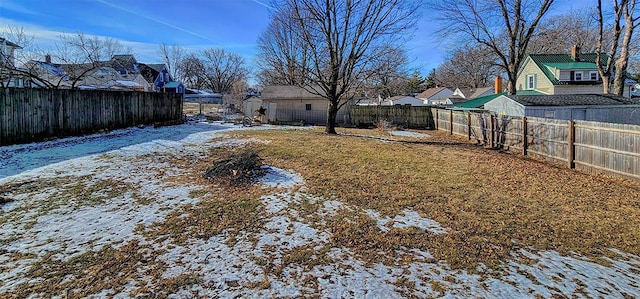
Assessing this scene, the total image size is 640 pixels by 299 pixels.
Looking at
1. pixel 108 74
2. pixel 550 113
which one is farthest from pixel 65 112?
pixel 550 113

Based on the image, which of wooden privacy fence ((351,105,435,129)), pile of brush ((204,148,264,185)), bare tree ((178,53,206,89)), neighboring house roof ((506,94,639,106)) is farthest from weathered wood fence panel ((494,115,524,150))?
bare tree ((178,53,206,89))

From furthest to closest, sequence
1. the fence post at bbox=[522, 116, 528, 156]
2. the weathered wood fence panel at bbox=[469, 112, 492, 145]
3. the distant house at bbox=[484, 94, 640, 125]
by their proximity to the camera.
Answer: the distant house at bbox=[484, 94, 640, 125]
the weathered wood fence panel at bbox=[469, 112, 492, 145]
the fence post at bbox=[522, 116, 528, 156]

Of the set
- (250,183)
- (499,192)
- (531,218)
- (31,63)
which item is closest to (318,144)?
(250,183)

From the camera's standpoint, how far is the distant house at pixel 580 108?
54.7 ft

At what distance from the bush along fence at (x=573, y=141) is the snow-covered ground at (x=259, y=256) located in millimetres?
4968

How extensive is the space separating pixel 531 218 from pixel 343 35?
12817mm

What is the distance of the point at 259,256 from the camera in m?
3.77

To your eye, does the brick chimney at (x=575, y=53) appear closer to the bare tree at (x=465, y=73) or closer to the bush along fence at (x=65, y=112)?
the bare tree at (x=465, y=73)

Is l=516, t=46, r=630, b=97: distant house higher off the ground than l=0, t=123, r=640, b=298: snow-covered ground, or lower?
higher

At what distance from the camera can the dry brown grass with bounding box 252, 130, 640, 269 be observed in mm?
4250

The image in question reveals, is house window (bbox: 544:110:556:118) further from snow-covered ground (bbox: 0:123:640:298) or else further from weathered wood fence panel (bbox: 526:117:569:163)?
snow-covered ground (bbox: 0:123:640:298)

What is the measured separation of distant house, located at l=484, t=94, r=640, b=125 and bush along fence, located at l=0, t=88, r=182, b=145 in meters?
18.1

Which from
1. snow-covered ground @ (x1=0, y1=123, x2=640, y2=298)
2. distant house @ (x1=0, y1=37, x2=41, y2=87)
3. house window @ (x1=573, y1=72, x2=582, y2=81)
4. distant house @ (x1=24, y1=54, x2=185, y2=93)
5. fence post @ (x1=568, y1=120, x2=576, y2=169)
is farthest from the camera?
house window @ (x1=573, y1=72, x2=582, y2=81)

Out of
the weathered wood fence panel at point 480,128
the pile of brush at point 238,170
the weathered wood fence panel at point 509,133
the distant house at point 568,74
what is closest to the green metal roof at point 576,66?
the distant house at point 568,74
